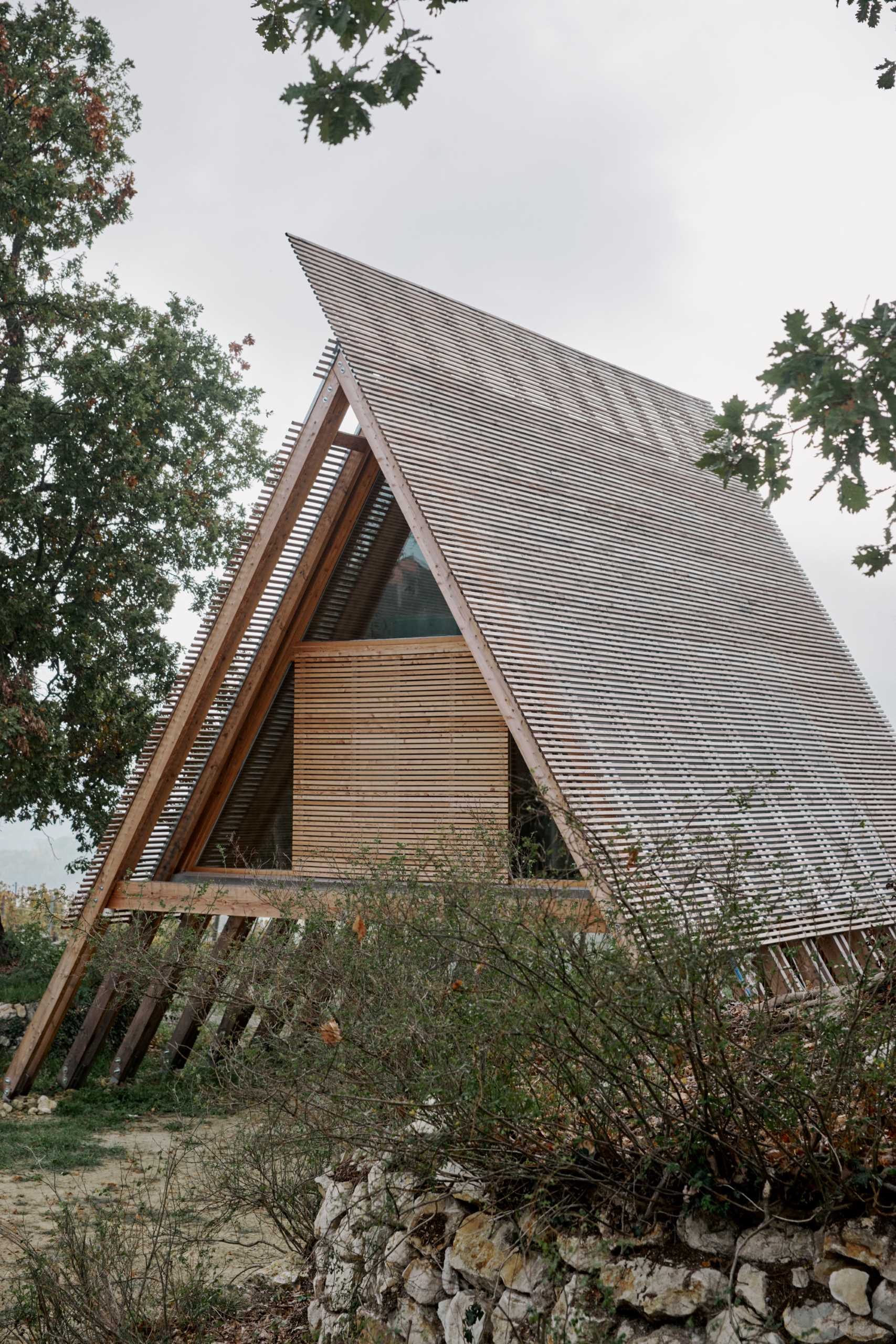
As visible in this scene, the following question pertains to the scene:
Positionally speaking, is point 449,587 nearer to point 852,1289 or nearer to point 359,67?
point 359,67

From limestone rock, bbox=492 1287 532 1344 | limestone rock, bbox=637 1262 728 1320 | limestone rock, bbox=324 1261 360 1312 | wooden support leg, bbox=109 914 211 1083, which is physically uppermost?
wooden support leg, bbox=109 914 211 1083

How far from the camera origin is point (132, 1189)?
8656mm

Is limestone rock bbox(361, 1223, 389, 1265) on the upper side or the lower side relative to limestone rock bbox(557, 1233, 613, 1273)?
upper

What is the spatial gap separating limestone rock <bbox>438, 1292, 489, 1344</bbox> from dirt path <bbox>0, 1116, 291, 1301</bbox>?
4.26ft

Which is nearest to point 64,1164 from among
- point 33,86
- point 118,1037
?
point 118,1037

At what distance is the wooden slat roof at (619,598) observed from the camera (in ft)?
29.3

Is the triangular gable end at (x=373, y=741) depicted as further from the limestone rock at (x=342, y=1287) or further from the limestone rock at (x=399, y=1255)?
the limestone rock at (x=399, y=1255)

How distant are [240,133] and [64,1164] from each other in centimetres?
760

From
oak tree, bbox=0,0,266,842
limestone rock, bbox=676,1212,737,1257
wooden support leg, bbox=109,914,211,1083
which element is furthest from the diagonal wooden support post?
limestone rock, bbox=676,1212,737,1257

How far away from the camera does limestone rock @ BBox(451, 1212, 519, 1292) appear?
4398 mm

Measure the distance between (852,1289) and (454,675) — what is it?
6.87 metres

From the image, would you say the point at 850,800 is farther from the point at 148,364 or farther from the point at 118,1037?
the point at 148,364

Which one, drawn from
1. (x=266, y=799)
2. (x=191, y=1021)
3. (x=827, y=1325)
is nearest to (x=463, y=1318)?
(x=827, y=1325)

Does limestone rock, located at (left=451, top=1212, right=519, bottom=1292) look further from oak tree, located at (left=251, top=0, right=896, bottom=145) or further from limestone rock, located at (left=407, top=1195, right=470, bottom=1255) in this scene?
oak tree, located at (left=251, top=0, right=896, bottom=145)
